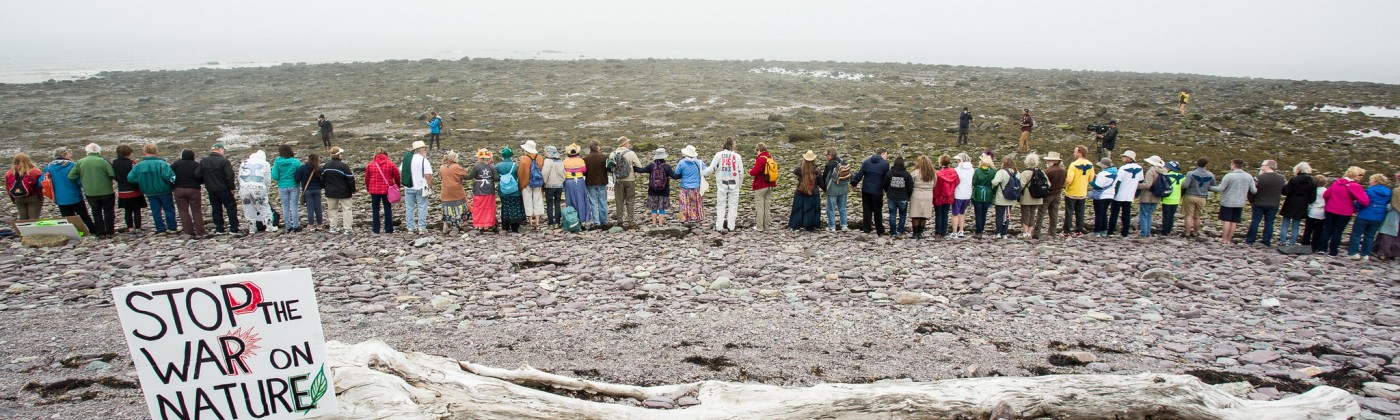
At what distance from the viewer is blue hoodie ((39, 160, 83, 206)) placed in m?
13.9

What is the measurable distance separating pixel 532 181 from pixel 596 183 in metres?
1.30

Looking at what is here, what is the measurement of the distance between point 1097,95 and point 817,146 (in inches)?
1343

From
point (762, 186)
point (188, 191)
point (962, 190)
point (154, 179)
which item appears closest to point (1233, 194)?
point (962, 190)

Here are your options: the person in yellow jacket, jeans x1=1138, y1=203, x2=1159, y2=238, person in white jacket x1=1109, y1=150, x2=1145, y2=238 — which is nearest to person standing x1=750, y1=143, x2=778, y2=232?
the person in yellow jacket

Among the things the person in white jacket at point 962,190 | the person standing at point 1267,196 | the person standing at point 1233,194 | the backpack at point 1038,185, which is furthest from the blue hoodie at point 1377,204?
the person in white jacket at point 962,190

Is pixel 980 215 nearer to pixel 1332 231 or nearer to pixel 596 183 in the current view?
pixel 1332 231

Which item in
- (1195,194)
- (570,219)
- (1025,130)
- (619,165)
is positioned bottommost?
(570,219)

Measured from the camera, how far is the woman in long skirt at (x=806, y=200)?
14.9m

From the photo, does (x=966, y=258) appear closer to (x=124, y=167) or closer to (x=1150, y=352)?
(x=1150, y=352)

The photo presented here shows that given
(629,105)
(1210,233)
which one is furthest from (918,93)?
(1210,233)

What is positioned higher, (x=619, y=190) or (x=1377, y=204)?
(x=1377, y=204)

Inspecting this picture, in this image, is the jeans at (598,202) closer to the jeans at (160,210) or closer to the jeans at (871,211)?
Answer: the jeans at (871,211)

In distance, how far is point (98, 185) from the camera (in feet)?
45.6

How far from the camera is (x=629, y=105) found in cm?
4716
